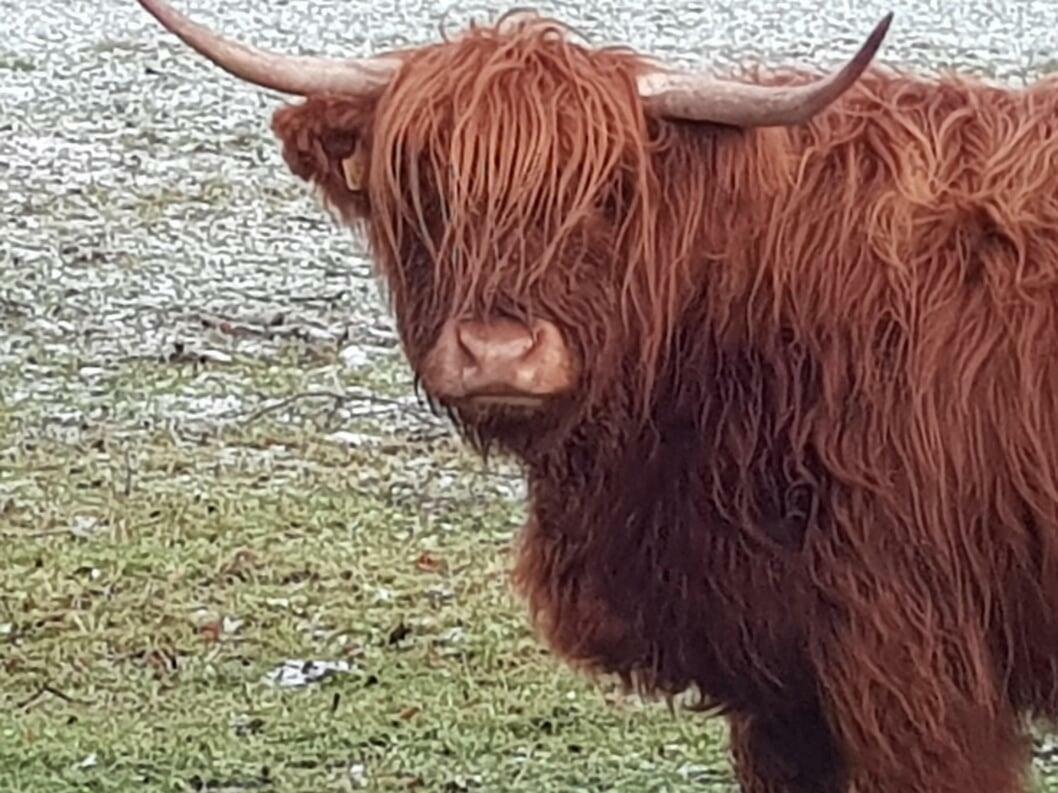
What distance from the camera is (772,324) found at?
3.98 metres

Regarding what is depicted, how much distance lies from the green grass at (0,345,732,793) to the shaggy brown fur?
4.06 feet

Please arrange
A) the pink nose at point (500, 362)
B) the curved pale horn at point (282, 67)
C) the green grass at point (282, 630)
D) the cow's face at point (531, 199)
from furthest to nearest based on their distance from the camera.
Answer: the green grass at point (282, 630) < the curved pale horn at point (282, 67) < the cow's face at point (531, 199) < the pink nose at point (500, 362)

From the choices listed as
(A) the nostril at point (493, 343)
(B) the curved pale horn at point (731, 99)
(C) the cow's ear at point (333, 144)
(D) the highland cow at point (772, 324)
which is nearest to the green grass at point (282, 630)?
(D) the highland cow at point (772, 324)

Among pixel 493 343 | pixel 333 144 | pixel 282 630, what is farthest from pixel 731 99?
pixel 282 630

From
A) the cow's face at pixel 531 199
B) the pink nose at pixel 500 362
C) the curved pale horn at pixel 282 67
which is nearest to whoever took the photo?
the pink nose at pixel 500 362

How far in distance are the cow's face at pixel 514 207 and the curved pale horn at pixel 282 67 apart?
8 cm

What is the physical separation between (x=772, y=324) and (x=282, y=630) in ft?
7.47

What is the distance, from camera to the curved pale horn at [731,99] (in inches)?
149

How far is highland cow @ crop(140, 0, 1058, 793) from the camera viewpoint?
388 cm

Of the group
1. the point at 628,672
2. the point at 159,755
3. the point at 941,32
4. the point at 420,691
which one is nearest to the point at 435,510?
the point at 420,691

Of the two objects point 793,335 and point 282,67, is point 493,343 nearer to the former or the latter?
point 793,335

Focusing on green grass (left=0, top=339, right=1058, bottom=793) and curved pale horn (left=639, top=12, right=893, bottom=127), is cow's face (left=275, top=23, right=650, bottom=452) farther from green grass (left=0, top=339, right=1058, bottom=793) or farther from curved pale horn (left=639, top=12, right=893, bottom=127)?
green grass (left=0, top=339, right=1058, bottom=793)

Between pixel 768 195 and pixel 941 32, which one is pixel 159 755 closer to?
pixel 768 195

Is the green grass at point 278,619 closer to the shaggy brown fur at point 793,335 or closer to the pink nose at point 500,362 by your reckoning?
the shaggy brown fur at point 793,335
